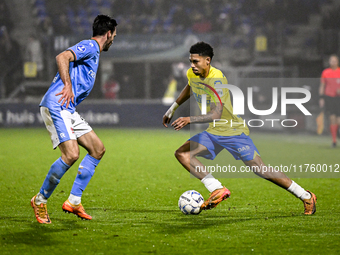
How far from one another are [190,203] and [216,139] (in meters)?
0.74

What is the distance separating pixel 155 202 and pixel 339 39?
1408cm

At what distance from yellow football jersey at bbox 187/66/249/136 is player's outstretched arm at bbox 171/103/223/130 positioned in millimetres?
97

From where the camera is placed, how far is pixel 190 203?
5.02m

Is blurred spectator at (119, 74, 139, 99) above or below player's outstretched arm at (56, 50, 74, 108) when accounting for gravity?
below

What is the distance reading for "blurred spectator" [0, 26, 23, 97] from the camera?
1811 centimetres

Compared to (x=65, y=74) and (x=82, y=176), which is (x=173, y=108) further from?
(x=65, y=74)

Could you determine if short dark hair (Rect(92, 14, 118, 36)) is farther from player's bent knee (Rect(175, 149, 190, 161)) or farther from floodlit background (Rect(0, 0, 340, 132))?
floodlit background (Rect(0, 0, 340, 132))

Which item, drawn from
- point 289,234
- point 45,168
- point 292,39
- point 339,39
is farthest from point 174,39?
point 289,234

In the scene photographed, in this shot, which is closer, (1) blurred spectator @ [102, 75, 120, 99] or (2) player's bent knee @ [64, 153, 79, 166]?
(2) player's bent knee @ [64, 153, 79, 166]

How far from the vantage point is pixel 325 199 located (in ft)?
19.4

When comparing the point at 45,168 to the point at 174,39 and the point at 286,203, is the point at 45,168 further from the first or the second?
the point at 174,39

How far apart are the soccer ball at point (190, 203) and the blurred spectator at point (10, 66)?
14529mm

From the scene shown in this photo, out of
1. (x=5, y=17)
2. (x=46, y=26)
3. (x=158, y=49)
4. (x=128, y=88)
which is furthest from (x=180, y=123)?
(x=5, y=17)

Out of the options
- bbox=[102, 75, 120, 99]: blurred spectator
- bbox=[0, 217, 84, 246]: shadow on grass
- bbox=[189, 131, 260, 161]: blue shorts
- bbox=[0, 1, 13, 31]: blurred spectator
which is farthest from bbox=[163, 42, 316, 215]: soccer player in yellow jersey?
bbox=[0, 1, 13, 31]: blurred spectator
